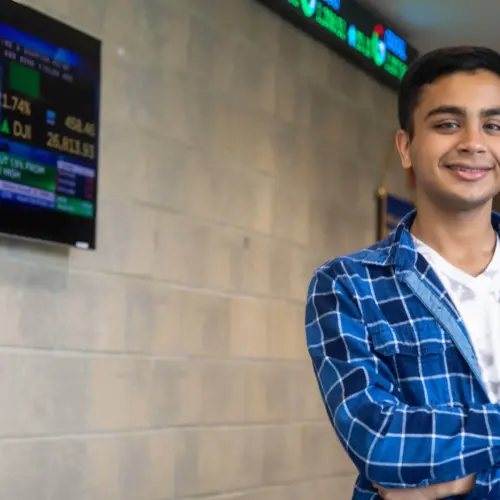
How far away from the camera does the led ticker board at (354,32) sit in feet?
9.14

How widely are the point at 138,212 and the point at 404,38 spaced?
1.67 metres

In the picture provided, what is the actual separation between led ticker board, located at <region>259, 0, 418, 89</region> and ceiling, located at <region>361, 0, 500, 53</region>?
0.05 metres

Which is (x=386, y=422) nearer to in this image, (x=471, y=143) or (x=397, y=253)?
(x=397, y=253)

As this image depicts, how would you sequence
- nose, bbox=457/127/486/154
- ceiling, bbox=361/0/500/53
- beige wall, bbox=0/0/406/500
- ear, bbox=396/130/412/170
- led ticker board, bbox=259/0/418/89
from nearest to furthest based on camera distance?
nose, bbox=457/127/486/154 → ear, bbox=396/130/412/170 → beige wall, bbox=0/0/406/500 → led ticker board, bbox=259/0/418/89 → ceiling, bbox=361/0/500/53

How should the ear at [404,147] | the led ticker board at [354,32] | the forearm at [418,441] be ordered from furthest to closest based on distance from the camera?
the led ticker board at [354,32] < the ear at [404,147] < the forearm at [418,441]

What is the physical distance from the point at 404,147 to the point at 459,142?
0.41 feet

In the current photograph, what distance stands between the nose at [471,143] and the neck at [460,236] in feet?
0.35

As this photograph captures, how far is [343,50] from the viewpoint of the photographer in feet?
10.4

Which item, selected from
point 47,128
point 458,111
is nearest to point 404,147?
point 458,111

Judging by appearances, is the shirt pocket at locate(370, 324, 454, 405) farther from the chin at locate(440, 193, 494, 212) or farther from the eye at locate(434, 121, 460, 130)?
the eye at locate(434, 121, 460, 130)

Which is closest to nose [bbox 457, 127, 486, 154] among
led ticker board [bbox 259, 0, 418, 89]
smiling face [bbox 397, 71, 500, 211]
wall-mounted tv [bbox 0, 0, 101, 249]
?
smiling face [bbox 397, 71, 500, 211]

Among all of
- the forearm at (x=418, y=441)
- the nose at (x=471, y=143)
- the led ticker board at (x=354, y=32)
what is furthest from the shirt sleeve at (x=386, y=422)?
the led ticker board at (x=354, y=32)

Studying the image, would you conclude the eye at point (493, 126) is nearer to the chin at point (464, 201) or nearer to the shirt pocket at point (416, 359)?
the chin at point (464, 201)

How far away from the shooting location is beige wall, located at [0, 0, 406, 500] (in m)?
2.03
